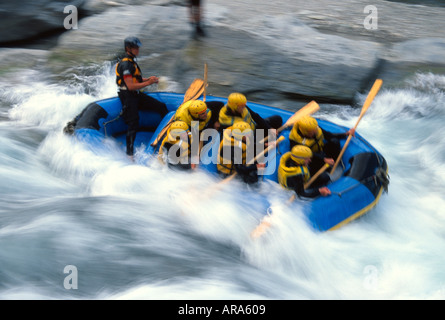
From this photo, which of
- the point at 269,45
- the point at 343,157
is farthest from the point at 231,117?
the point at 269,45

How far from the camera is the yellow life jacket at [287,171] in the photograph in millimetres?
4016

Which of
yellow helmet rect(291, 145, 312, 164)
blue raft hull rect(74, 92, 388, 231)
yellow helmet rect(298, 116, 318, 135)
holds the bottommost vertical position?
blue raft hull rect(74, 92, 388, 231)

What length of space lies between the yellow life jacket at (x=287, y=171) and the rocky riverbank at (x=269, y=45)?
10.2ft

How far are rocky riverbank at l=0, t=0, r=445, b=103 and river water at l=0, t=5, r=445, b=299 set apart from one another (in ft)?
8.93

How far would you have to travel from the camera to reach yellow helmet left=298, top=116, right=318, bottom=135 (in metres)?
4.30

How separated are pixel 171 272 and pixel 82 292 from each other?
689 millimetres

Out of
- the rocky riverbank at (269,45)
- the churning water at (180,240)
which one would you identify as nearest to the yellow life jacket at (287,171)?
the churning water at (180,240)

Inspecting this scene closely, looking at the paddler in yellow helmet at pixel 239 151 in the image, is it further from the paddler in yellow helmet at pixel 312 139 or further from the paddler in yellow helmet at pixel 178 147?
the paddler in yellow helmet at pixel 312 139

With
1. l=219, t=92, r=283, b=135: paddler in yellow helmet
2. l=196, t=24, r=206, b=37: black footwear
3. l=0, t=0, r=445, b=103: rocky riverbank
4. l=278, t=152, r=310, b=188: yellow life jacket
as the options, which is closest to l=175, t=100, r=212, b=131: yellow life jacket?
l=219, t=92, r=283, b=135: paddler in yellow helmet

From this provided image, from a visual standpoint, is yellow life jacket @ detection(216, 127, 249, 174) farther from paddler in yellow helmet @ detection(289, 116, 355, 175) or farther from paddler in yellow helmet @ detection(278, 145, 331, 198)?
paddler in yellow helmet @ detection(289, 116, 355, 175)

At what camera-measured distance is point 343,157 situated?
15.3 ft

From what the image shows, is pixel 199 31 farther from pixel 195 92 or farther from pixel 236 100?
pixel 236 100

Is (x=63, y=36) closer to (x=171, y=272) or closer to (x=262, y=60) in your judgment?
(x=262, y=60)

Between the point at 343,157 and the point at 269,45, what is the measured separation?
4392 mm
